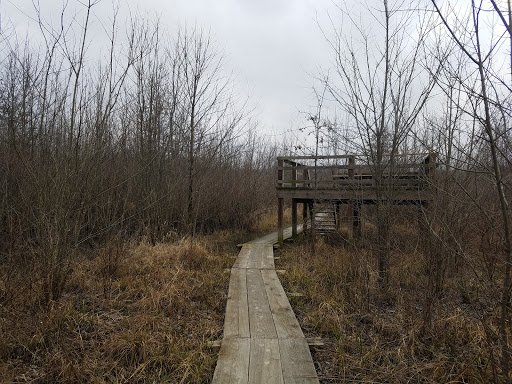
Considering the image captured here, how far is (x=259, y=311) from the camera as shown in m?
3.88

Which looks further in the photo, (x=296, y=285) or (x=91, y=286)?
(x=296, y=285)

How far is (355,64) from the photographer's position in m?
4.46

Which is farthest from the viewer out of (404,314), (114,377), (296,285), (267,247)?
(267,247)

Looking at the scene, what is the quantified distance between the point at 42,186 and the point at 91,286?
1670mm

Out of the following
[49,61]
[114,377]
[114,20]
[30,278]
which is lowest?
[114,377]

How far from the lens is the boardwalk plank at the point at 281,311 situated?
330 centimetres

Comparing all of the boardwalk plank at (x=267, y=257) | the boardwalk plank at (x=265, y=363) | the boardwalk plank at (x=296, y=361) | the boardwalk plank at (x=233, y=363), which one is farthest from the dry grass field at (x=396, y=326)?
the boardwalk plank at (x=267, y=257)

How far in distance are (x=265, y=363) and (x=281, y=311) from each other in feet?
4.04

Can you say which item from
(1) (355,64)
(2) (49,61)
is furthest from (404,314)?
(2) (49,61)

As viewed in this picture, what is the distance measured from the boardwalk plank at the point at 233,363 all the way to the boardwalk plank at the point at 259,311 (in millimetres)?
245

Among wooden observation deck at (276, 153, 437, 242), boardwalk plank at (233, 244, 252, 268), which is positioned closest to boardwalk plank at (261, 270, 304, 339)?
boardwalk plank at (233, 244, 252, 268)

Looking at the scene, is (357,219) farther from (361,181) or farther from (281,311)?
(281,311)

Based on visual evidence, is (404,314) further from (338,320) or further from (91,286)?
(91,286)

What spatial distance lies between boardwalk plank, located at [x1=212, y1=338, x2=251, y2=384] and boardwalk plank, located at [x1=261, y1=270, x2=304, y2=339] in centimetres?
46
